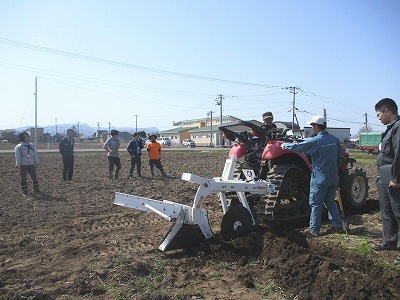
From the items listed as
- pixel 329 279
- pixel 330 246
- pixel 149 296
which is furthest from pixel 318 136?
pixel 149 296

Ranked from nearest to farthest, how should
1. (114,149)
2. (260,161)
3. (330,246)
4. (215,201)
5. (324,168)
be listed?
1. (330,246)
2. (324,168)
3. (260,161)
4. (215,201)
5. (114,149)

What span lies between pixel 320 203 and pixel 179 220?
2052 millimetres

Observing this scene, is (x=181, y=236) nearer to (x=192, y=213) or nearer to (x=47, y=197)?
(x=192, y=213)

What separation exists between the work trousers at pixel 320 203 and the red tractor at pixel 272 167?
19.6 inches

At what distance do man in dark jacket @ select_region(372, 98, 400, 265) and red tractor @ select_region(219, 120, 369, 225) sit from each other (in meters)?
1.37

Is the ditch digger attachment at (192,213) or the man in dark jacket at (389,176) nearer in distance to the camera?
the man in dark jacket at (389,176)

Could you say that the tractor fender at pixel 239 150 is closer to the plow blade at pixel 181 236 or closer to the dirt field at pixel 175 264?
the dirt field at pixel 175 264

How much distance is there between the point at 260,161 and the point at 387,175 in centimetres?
214

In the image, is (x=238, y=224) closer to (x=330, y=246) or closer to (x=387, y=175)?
(x=330, y=246)

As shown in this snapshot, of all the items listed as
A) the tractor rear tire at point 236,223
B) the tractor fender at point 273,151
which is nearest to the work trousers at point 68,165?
the tractor fender at point 273,151

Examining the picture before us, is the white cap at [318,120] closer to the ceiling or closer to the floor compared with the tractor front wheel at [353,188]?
closer to the ceiling

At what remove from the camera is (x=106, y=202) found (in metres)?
8.35

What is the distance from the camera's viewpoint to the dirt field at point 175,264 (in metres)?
3.63

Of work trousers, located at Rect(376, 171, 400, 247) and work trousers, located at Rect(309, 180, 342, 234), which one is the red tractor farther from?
work trousers, located at Rect(376, 171, 400, 247)
